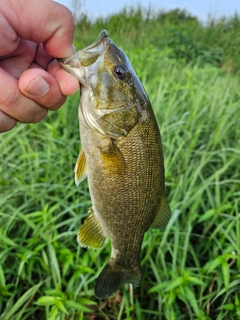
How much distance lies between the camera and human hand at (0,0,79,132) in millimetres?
1340

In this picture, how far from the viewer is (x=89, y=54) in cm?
133

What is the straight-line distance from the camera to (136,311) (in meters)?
2.21

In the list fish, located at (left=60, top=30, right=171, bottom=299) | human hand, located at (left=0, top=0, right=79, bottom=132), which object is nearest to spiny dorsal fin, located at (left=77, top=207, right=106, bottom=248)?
fish, located at (left=60, top=30, right=171, bottom=299)

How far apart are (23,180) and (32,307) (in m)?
0.83

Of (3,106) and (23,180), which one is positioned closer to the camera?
(3,106)

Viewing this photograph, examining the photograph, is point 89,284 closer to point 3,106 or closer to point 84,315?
point 84,315

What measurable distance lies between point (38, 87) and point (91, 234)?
2.13 ft

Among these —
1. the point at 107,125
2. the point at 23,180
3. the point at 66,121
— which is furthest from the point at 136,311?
the point at 66,121

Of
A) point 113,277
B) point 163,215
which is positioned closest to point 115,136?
point 163,215

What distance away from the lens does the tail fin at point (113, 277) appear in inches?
64.5

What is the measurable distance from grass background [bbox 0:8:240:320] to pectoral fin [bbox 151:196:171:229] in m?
0.63

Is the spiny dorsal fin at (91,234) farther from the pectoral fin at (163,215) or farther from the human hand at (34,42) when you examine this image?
the human hand at (34,42)

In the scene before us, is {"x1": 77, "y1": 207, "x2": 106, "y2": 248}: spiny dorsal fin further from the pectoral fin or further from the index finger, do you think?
the index finger

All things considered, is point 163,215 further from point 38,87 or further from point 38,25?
point 38,25
